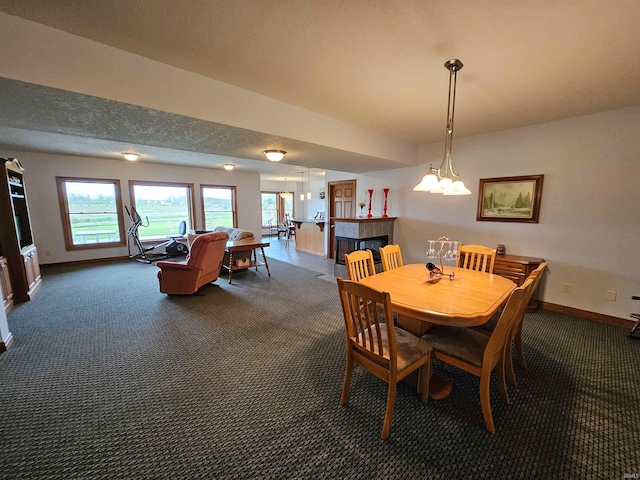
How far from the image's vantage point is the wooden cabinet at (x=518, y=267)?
325 cm

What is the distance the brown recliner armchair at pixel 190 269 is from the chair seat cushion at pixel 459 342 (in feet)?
10.5

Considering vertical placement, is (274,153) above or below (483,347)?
above

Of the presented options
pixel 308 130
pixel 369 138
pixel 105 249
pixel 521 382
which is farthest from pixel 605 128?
pixel 105 249

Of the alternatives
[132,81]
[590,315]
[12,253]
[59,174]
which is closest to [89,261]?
[59,174]

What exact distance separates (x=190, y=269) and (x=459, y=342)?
355 centimetres

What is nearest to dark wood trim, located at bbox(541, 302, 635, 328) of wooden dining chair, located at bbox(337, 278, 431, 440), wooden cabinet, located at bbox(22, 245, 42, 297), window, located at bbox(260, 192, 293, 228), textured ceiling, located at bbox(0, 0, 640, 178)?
textured ceiling, located at bbox(0, 0, 640, 178)

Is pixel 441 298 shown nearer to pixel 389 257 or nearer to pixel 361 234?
pixel 389 257

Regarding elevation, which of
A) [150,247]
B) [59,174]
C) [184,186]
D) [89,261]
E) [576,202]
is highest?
[59,174]

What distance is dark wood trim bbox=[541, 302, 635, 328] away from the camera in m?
2.97

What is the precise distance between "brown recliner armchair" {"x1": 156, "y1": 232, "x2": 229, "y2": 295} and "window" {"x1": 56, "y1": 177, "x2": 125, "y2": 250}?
3792 mm

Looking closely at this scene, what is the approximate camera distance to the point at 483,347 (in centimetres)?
169

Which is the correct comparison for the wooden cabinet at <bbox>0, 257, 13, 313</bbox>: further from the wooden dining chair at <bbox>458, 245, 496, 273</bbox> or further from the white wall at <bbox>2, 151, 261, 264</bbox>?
the wooden dining chair at <bbox>458, 245, 496, 273</bbox>

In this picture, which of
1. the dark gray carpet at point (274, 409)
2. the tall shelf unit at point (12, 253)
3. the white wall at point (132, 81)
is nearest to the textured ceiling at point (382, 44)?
the white wall at point (132, 81)

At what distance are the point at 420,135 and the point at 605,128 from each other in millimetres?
2042
